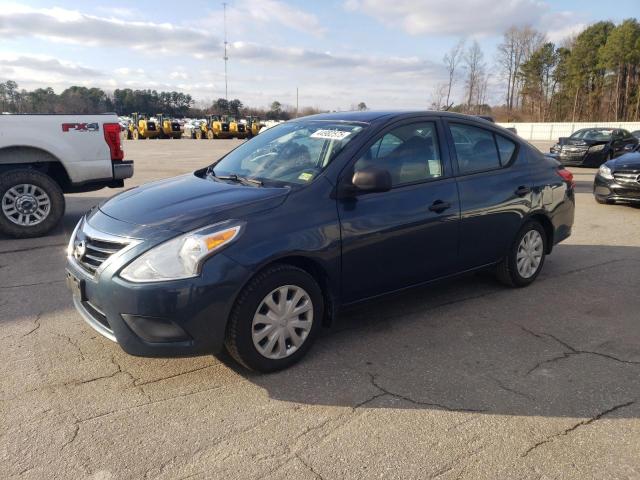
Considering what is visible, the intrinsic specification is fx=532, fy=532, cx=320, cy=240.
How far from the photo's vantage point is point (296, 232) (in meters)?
3.29

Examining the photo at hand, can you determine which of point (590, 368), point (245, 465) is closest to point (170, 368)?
point (245, 465)

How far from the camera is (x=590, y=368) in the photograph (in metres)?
3.50

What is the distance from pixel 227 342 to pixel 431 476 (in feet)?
4.50

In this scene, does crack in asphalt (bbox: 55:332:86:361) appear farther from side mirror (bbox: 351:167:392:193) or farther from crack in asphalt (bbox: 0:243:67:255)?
crack in asphalt (bbox: 0:243:67:255)

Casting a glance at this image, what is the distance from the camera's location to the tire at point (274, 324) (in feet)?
10.2

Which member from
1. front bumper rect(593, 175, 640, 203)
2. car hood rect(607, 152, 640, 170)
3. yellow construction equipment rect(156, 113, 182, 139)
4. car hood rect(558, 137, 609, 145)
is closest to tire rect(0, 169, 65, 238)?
front bumper rect(593, 175, 640, 203)

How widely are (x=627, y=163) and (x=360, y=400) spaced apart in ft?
28.2

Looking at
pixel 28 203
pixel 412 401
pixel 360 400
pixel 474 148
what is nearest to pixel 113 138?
pixel 28 203

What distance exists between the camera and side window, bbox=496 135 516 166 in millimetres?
4816

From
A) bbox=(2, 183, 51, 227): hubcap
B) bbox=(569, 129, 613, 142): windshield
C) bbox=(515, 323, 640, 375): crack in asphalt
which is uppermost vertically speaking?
bbox=(569, 129, 613, 142): windshield

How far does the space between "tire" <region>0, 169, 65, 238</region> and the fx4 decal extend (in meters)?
0.71

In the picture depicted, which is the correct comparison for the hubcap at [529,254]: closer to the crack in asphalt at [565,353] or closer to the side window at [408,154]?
the crack in asphalt at [565,353]

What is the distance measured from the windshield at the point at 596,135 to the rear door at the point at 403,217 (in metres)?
15.3

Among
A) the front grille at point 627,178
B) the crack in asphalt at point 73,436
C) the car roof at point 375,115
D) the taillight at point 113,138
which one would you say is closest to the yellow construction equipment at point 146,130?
the taillight at point 113,138
